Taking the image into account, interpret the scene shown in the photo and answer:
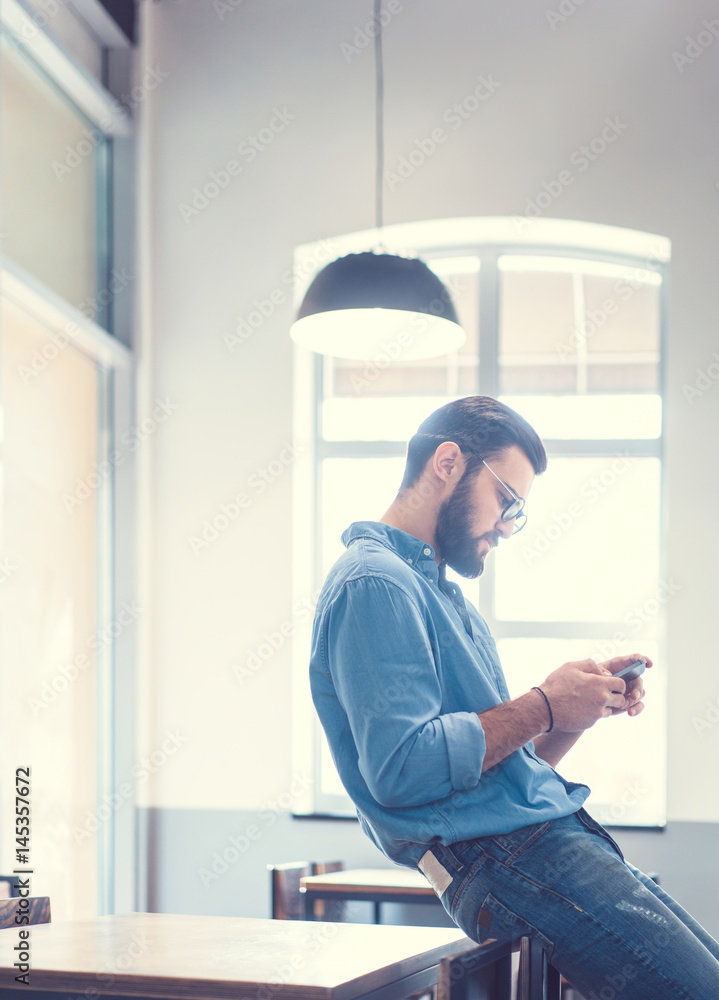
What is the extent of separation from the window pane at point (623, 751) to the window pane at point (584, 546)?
15cm

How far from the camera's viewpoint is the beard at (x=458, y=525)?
67.4 inches

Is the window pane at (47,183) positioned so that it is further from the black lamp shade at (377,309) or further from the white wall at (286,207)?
the black lamp shade at (377,309)


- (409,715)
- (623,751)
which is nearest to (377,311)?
(409,715)

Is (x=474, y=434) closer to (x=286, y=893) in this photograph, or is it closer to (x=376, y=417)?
(x=286, y=893)

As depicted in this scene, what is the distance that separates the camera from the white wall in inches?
164

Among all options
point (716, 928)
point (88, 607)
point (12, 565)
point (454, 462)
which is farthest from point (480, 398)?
point (716, 928)

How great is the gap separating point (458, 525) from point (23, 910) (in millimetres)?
1033

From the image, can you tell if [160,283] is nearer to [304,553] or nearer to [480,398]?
[304,553]

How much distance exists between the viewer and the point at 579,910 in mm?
1366

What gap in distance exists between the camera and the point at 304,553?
14.7 ft

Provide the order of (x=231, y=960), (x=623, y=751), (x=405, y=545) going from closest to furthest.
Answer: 1. (x=231, y=960)
2. (x=405, y=545)
3. (x=623, y=751)

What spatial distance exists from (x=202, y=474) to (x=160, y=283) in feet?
2.79

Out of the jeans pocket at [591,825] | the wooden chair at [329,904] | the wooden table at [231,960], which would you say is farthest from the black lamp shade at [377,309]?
the wooden chair at [329,904]

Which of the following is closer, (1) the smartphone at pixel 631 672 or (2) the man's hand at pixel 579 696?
(2) the man's hand at pixel 579 696
